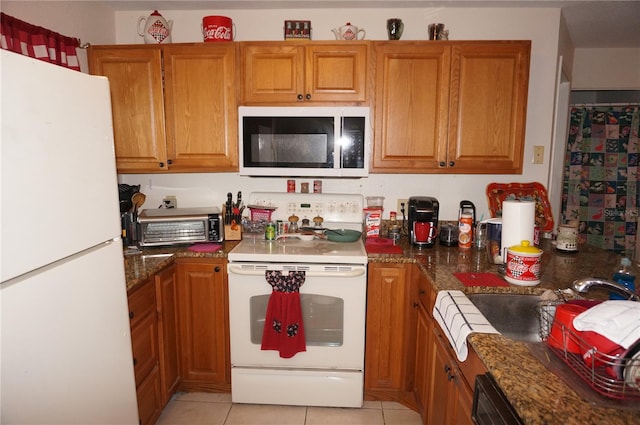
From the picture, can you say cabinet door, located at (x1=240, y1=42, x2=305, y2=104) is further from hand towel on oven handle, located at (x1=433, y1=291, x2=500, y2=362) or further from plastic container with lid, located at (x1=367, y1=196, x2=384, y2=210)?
hand towel on oven handle, located at (x1=433, y1=291, x2=500, y2=362)

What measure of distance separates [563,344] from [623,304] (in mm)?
172

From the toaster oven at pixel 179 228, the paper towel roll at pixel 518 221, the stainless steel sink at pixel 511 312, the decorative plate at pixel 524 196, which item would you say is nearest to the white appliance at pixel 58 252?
the toaster oven at pixel 179 228

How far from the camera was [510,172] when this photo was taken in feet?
7.25

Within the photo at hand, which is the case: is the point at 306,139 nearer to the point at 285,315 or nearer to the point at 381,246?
the point at 381,246

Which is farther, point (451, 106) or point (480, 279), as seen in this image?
point (451, 106)

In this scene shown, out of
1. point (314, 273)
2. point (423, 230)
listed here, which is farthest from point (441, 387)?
point (423, 230)

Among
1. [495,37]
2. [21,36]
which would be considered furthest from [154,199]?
[495,37]

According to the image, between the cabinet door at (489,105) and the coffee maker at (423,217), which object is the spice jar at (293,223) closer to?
the coffee maker at (423,217)

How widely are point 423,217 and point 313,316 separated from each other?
87 cm


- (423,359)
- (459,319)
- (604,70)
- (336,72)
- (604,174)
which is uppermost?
(604,70)

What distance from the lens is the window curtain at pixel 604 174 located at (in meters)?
3.05

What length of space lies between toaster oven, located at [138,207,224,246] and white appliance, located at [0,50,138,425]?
958mm

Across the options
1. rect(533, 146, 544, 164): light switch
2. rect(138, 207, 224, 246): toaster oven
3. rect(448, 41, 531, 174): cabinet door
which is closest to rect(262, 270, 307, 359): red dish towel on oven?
rect(138, 207, 224, 246): toaster oven

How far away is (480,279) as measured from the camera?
1582mm
